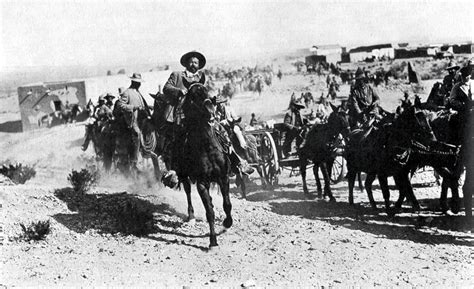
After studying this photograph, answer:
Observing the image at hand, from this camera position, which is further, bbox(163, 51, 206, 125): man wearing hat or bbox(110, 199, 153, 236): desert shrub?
bbox(163, 51, 206, 125): man wearing hat

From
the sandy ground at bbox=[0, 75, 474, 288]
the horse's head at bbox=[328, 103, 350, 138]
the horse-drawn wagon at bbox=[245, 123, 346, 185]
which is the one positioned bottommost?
the sandy ground at bbox=[0, 75, 474, 288]

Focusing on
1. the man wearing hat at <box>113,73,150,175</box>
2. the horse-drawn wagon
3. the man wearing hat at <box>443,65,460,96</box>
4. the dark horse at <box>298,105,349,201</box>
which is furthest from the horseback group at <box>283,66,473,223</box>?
the man wearing hat at <box>113,73,150,175</box>

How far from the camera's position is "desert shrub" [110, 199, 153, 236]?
27.5 feet

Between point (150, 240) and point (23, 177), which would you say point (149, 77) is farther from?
point (150, 240)

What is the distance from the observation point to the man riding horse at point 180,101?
318 inches

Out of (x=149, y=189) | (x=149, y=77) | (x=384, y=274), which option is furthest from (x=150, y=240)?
(x=149, y=77)

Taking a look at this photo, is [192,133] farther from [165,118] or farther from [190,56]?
[165,118]

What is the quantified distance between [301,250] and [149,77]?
31693 mm

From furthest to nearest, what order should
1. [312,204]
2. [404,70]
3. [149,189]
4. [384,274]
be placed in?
[404,70] → [149,189] → [312,204] → [384,274]

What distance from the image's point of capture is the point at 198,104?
297 inches

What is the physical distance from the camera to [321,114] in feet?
48.9

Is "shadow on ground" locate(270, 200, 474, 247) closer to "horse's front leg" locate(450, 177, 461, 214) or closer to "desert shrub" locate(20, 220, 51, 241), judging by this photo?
"horse's front leg" locate(450, 177, 461, 214)

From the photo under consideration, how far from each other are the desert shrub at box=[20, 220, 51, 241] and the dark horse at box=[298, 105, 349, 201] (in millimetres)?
5873

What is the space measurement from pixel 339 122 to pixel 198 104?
4250 mm
